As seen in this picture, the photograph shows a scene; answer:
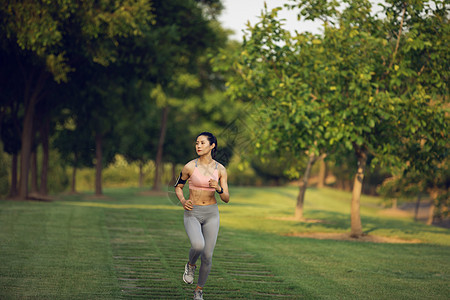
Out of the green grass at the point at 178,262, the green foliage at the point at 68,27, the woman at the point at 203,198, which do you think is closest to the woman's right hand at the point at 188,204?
the woman at the point at 203,198

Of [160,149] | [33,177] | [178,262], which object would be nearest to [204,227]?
[178,262]

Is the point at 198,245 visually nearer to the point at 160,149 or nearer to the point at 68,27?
the point at 68,27

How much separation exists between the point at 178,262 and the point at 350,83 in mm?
7477

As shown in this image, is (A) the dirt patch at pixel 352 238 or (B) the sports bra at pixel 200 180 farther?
(A) the dirt patch at pixel 352 238

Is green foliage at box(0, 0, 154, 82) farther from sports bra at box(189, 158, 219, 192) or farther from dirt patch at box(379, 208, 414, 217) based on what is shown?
dirt patch at box(379, 208, 414, 217)

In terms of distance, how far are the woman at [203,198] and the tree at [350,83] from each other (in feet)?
26.3

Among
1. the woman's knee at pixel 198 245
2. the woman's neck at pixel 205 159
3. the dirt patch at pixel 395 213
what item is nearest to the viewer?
the woman's knee at pixel 198 245

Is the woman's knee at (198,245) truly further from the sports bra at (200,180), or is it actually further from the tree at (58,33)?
the tree at (58,33)

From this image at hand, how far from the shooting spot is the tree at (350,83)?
15.7m

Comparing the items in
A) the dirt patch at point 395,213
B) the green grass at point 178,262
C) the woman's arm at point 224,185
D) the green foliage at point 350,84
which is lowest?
the dirt patch at point 395,213

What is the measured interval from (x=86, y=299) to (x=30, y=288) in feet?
3.45

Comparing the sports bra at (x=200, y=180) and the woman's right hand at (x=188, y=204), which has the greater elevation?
the sports bra at (x=200, y=180)

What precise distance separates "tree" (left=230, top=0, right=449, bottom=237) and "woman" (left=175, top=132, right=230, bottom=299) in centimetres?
802

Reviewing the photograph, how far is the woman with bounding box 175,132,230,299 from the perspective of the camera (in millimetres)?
7516
